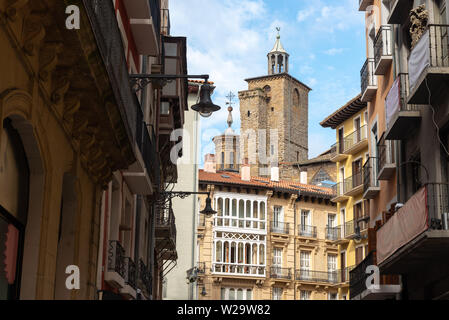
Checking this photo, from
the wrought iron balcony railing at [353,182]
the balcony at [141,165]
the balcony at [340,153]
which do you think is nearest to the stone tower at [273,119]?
the balcony at [340,153]

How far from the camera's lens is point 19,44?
8062mm

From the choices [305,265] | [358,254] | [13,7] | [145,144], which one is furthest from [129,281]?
[305,265]

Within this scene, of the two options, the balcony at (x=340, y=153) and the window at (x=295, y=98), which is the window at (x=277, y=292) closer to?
the balcony at (x=340, y=153)

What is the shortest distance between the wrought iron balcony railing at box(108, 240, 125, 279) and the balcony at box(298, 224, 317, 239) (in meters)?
47.2

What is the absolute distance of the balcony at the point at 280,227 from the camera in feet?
203

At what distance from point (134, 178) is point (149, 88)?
5.12 meters

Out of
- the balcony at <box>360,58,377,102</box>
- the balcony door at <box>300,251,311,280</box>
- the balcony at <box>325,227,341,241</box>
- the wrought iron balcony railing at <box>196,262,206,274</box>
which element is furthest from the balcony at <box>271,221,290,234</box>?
the balcony at <box>360,58,377,102</box>

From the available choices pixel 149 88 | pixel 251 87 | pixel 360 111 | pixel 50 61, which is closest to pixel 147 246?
pixel 149 88

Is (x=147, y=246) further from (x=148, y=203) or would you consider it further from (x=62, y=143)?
(x=62, y=143)

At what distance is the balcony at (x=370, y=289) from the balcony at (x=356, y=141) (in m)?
19.5

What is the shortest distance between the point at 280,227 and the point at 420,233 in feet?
155

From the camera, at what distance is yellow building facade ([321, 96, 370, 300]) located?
Result: 1695 inches

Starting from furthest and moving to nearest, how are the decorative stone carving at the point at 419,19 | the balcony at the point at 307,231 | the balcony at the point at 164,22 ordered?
the balcony at the point at 307,231 < the balcony at the point at 164,22 < the decorative stone carving at the point at 419,19

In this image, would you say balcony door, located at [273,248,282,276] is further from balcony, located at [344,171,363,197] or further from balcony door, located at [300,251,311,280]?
balcony, located at [344,171,363,197]
